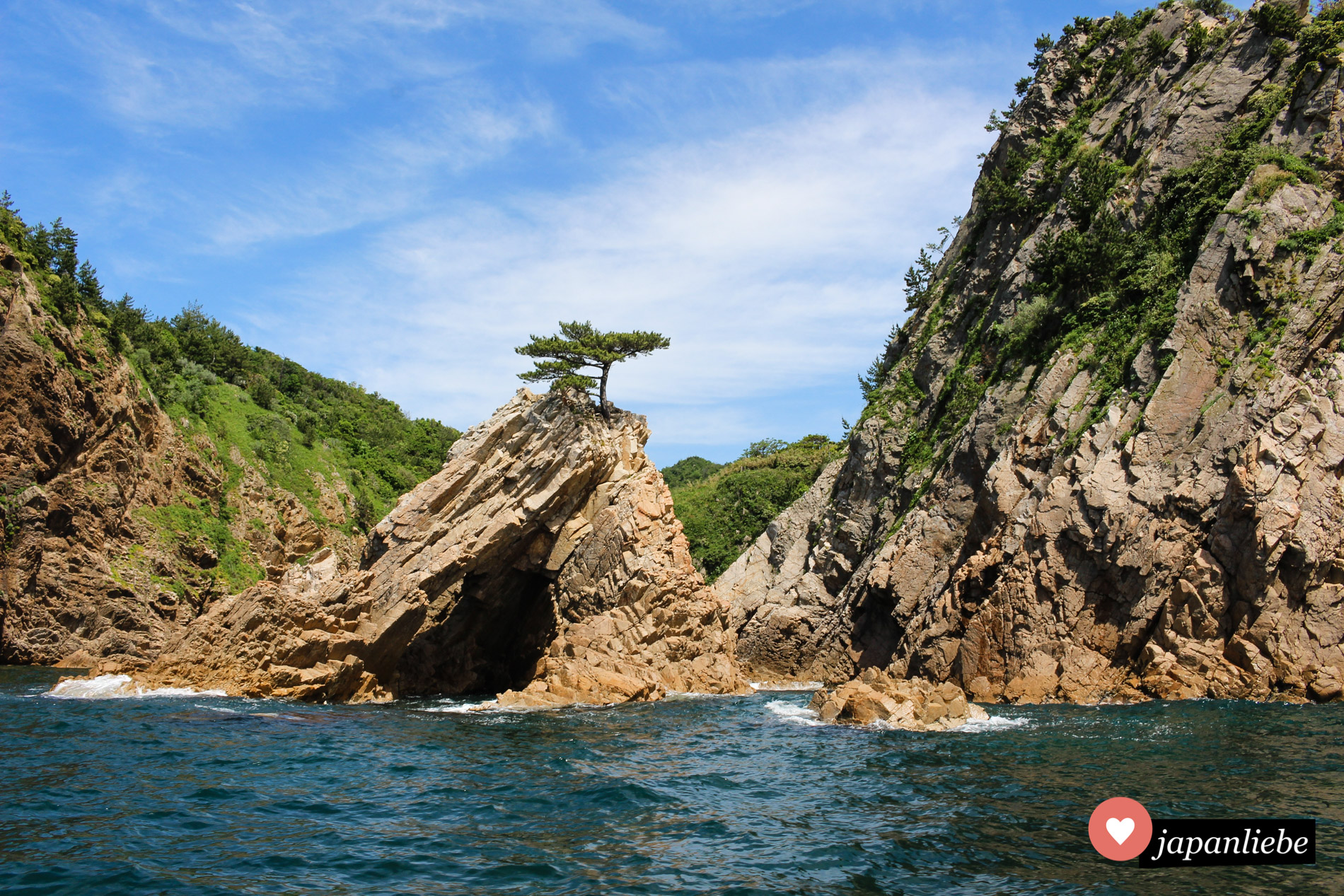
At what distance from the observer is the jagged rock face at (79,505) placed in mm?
31609

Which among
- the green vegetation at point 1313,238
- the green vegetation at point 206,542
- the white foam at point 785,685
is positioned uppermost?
the green vegetation at point 1313,238

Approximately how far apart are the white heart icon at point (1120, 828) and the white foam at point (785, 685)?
22.0 metres

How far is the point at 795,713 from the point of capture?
23203 millimetres

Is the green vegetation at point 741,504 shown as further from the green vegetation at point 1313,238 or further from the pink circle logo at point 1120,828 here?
the pink circle logo at point 1120,828

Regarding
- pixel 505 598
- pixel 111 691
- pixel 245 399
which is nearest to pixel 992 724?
pixel 505 598

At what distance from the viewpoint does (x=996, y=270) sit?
40.8 metres

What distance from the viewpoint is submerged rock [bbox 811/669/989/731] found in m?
19.7

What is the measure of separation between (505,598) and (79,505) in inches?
732

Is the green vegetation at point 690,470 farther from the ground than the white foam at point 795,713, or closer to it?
farther from the ground

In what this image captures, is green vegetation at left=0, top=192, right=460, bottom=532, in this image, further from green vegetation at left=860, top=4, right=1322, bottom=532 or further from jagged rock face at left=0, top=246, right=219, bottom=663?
green vegetation at left=860, top=4, right=1322, bottom=532

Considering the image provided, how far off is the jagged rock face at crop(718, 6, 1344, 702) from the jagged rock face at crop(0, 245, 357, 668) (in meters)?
24.3

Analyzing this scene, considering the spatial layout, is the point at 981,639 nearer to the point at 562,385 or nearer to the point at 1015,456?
the point at 1015,456

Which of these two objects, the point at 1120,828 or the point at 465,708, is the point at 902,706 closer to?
the point at 1120,828

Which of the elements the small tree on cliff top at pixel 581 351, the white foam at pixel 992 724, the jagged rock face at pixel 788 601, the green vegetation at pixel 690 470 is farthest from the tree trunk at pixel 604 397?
the green vegetation at pixel 690 470
